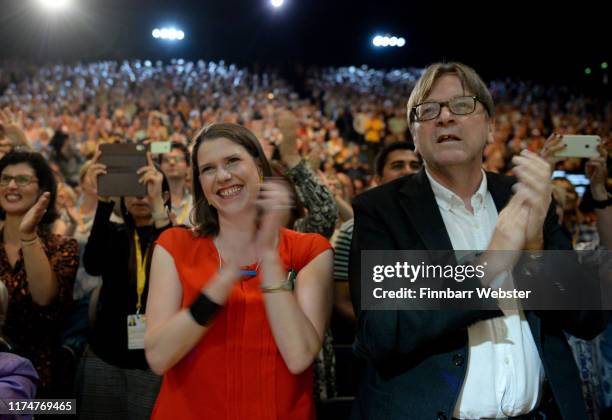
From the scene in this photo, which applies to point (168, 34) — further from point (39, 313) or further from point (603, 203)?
point (603, 203)

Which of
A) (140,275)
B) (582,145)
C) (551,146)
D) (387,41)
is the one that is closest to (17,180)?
(140,275)

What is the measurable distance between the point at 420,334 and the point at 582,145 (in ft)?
4.40

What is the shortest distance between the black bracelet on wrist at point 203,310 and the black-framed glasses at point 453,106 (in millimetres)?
626

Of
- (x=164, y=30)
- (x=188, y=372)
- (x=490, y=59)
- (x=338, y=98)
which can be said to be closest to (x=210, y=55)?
(x=164, y=30)

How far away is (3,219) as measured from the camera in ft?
7.20

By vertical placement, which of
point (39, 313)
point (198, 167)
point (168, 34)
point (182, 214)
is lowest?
point (39, 313)

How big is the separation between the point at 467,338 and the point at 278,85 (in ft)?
35.4

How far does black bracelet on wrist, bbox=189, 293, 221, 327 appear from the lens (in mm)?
1188

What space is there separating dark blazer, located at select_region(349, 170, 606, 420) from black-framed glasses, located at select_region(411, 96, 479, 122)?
0.15 meters

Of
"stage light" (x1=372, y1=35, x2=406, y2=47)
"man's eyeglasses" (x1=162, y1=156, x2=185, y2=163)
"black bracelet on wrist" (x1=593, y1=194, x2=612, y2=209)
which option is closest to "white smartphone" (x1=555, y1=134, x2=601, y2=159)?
"black bracelet on wrist" (x1=593, y1=194, x2=612, y2=209)

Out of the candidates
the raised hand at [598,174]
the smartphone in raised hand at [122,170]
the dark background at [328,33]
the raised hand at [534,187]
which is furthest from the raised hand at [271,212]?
the dark background at [328,33]

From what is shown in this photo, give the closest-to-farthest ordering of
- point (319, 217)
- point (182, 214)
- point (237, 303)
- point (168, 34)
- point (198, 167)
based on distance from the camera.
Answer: point (237, 303) → point (198, 167) → point (319, 217) → point (182, 214) → point (168, 34)

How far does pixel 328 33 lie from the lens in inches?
426

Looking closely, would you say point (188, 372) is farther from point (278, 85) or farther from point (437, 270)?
point (278, 85)
